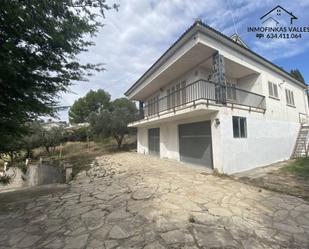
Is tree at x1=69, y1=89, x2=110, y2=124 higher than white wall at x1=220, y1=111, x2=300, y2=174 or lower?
higher

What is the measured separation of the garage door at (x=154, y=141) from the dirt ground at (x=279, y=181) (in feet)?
24.1

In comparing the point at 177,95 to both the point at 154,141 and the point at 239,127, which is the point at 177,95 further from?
the point at 154,141

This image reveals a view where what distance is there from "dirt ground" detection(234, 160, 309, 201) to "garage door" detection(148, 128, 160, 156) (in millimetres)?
7336

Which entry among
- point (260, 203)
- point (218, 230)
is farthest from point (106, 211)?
point (260, 203)

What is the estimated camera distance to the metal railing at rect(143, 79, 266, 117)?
27.7 ft

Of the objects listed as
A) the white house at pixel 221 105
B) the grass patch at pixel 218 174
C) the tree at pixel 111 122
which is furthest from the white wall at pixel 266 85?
the tree at pixel 111 122

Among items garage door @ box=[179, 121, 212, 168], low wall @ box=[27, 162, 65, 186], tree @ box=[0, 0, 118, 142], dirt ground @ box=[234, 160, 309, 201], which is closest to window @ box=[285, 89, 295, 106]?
dirt ground @ box=[234, 160, 309, 201]

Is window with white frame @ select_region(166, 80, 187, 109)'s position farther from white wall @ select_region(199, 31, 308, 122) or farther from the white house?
white wall @ select_region(199, 31, 308, 122)

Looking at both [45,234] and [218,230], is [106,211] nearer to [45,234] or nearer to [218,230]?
[45,234]

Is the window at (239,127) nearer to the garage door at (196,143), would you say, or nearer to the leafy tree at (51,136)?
the garage door at (196,143)

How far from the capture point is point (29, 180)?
1328cm

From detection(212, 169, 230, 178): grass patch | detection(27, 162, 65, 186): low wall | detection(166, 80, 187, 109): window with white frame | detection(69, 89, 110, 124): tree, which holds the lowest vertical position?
detection(27, 162, 65, 186): low wall

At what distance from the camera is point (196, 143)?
9711mm

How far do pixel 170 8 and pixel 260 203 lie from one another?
8.22 metres
